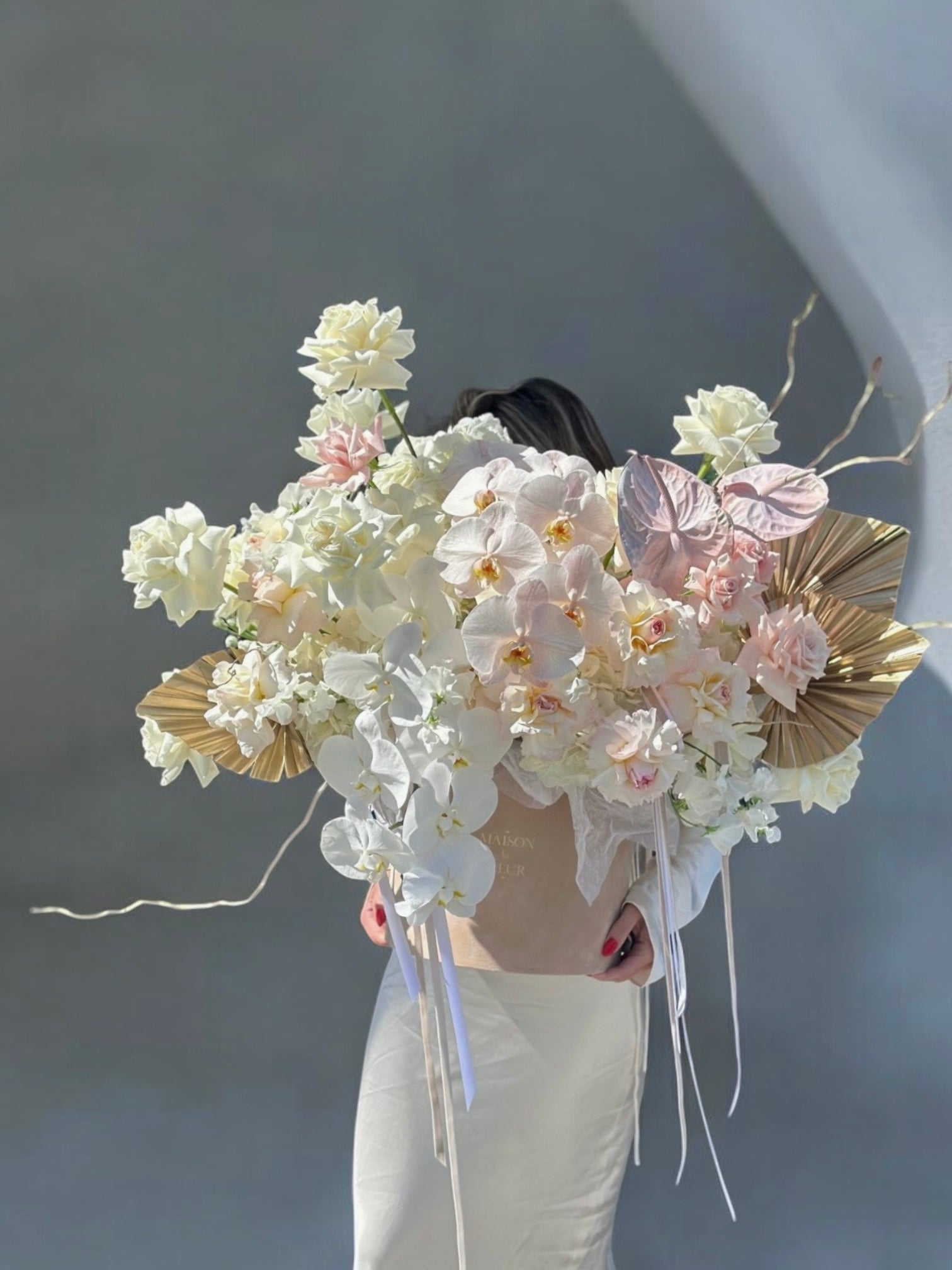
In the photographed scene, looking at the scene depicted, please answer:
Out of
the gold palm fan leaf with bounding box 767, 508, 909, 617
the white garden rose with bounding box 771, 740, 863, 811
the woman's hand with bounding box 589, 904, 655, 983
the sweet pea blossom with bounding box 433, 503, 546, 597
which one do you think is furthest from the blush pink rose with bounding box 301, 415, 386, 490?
the woman's hand with bounding box 589, 904, 655, 983

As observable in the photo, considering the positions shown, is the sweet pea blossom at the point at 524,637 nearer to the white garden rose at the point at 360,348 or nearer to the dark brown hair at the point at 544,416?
the white garden rose at the point at 360,348

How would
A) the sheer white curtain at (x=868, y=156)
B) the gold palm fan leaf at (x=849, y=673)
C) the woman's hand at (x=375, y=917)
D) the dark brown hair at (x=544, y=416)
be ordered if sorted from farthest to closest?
the sheer white curtain at (x=868, y=156), the dark brown hair at (x=544, y=416), the woman's hand at (x=375, y=917), the gold palm fan leaf at (x=849, y=673)

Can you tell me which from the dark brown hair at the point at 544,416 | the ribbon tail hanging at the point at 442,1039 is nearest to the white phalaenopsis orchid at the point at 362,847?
the ribbon tail hanging at the point at 442,1039

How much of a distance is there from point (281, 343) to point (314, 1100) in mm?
1409

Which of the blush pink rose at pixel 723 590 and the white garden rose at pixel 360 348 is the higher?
the white garden rose at pixel 360 348

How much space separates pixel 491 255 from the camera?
9.00 feet

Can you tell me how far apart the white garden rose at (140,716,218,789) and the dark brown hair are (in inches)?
23.5

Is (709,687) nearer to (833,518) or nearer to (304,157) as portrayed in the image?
(833,518)

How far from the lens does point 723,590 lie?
44.3 inches

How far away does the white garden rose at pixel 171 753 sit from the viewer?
133cm

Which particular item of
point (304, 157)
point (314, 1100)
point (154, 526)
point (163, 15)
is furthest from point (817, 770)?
point (163, 15)

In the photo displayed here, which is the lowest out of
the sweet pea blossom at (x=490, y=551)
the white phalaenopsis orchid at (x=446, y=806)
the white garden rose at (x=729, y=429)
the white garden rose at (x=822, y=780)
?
the white garden rose at (x=822, y=780)

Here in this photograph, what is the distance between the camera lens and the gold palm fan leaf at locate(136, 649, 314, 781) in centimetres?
129

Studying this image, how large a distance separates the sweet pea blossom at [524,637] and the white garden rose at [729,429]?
31 centimetres
